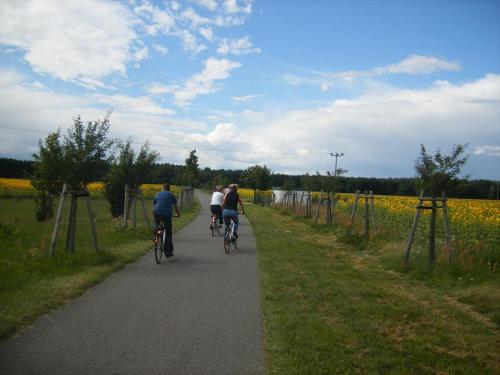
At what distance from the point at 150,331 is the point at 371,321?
294 centimetres

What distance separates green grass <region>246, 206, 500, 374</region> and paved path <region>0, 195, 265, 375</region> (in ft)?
1.14

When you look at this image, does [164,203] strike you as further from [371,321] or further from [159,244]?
[371,321]

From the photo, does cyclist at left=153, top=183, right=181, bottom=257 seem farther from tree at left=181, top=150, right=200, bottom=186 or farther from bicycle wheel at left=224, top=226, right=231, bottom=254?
tree at left=181, top=150, right=200, bottom=186

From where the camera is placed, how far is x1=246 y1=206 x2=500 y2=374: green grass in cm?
466

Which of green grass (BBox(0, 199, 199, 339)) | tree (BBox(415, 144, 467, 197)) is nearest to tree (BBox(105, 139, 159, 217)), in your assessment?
green grass (BBox(0, 199, 199, 339))

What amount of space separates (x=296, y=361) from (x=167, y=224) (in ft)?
22.5

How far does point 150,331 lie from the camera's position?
17.6 ft

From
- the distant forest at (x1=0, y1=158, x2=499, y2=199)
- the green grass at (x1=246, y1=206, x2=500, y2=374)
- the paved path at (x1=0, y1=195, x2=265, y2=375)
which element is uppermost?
the distant forest at (x1=0, y1=158, x2=499, y2=199)

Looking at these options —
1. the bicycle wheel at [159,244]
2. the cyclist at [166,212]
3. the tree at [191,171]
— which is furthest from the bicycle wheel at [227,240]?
the tree at [191,171]

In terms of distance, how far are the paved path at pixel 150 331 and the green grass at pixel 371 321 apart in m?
0.35

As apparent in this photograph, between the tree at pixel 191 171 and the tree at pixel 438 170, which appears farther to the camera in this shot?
the tree at pixel 191 171

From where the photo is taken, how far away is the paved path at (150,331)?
14.1 feet

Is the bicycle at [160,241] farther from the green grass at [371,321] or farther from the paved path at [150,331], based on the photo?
the green grass at [371,321]

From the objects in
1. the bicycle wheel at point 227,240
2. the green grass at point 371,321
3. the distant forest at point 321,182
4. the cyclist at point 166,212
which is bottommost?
the green grass at point 371,321
